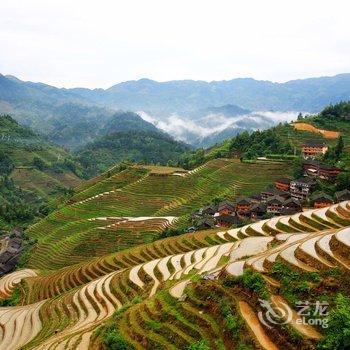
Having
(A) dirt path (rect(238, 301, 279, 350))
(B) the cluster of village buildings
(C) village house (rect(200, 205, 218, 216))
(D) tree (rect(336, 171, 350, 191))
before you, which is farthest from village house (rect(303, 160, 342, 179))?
(A) dirt path (rect(238, 301, 279, 350))

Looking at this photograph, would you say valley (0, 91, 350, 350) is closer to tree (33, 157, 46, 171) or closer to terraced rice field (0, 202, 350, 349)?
terraced rice field (0, 202, 350, 349)

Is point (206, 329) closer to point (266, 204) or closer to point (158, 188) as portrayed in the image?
point (266, 204)

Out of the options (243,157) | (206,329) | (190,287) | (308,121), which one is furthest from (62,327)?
(308,121)

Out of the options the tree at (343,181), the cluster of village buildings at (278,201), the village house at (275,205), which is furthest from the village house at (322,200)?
the tree at (343,181)

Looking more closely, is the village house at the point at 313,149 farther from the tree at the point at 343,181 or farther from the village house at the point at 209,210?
the village house at the point at 209,210

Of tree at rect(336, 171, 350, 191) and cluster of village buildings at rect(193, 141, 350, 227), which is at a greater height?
tree at rect(336, 171, 350, 191)

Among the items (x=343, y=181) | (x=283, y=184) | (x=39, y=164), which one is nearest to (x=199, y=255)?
(x=343, y=181)
